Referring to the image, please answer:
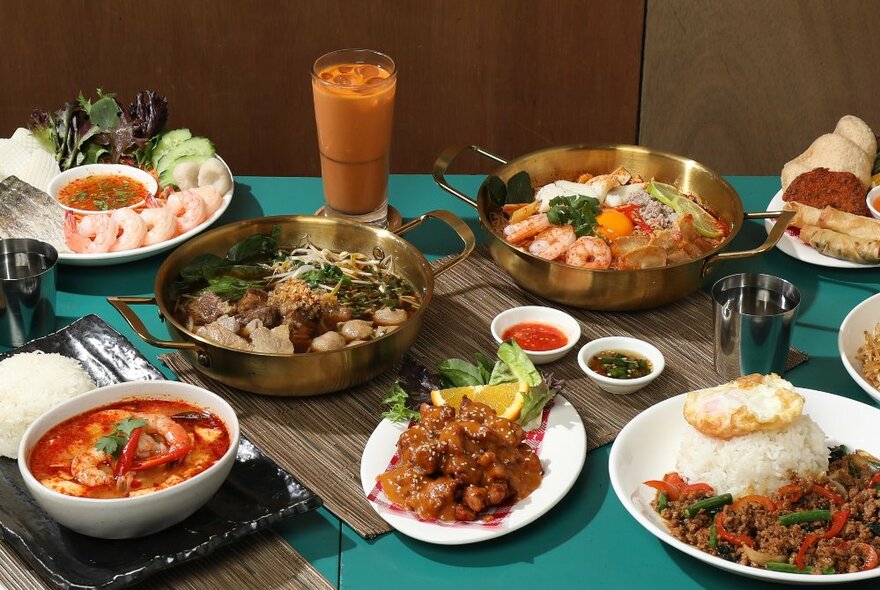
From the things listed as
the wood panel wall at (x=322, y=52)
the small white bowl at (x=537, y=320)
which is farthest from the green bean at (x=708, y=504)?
the wood panel wall at (x=322, y=52)

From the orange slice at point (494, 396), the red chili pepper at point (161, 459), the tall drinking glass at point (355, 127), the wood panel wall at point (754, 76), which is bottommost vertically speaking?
the wood panel wall at point (754, 76)

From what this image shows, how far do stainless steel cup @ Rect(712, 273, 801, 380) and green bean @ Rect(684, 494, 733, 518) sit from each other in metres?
0.50

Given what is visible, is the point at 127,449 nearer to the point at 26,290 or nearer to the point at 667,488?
the point at 26,290

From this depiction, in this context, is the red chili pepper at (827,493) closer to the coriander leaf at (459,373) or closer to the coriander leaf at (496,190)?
the coriander leaf at (459,373)

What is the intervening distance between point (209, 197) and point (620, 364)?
134 cm

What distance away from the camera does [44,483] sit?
6.50ft

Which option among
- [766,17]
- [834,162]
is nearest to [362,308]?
[834,162]

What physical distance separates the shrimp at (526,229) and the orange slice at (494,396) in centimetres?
68

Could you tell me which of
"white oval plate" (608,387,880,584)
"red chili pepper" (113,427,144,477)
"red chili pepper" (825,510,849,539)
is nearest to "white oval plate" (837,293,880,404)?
"white oval plate" (608,387,880,584)

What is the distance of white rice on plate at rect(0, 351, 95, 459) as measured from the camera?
88.7 inches

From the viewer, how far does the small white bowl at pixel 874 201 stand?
3146mm

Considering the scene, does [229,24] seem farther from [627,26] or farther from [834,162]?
[834,162]

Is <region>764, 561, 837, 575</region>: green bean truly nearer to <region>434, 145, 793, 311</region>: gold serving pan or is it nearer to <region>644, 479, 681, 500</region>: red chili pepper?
<region>644, 479, 681, 500</region>: red chili pepper

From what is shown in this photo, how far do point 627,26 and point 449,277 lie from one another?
259cm
